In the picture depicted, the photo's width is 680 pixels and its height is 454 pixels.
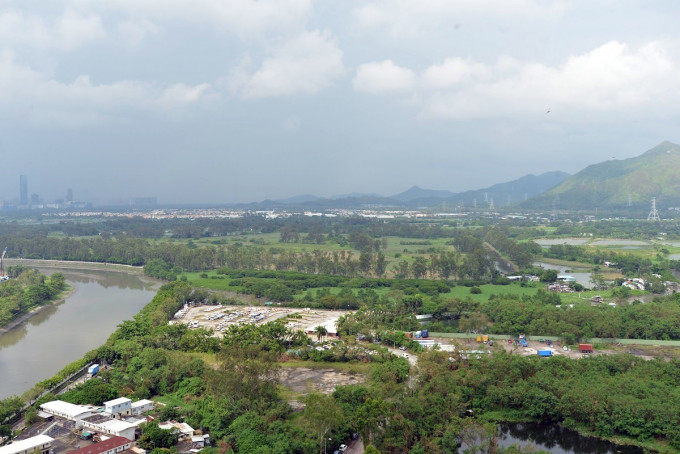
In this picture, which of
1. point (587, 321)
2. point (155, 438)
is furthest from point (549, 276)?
point (155, 438)

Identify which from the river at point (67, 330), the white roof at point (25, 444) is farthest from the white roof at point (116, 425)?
the river at point (67, 330)

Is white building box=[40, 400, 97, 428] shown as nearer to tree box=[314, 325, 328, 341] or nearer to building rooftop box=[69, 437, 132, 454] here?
building rooftop box=[69, 437, 132, 454]

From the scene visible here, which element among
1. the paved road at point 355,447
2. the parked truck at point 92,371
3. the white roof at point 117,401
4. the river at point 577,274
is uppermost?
the white roof at point 117,401

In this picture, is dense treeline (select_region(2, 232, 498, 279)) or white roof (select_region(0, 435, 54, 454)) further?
dense treeline (select_region(2, 232, 498, 279))

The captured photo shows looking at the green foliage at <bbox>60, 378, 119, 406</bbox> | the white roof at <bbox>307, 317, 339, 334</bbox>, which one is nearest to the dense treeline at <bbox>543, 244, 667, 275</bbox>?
the white roof at <bbox>307, 317, 339, 334</bbox>

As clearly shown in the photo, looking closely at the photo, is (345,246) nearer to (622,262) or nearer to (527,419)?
(622,262)

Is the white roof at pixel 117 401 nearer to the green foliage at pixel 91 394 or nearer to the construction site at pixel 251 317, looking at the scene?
the green foliage at pixel 91 394
